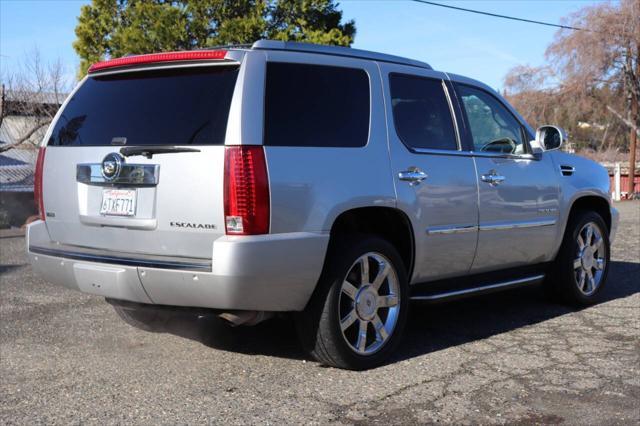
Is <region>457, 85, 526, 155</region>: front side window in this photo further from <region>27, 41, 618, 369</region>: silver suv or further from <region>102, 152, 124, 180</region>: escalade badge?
<region>102, 152, 124, 180</region>: escalade badge

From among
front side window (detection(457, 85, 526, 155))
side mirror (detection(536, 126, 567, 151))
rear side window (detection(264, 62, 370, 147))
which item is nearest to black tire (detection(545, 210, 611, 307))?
side mirror (detection(536, 126, 567, 151))

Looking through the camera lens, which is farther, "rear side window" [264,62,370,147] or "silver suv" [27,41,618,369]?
"rear side window" [264,62,370,147]

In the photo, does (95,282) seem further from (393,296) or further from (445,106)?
(445,106)

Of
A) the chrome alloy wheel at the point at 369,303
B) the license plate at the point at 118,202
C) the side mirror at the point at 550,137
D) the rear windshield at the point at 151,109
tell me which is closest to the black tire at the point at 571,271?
the side mirror at the point at 550,137

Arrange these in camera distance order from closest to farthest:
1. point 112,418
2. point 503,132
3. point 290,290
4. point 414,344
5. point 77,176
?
point 112,418 → point 290,290 → point 77,176 → point 414,344 → point 503,132

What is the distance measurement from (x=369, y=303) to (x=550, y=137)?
2456 mm

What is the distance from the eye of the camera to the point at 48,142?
16.3 ft

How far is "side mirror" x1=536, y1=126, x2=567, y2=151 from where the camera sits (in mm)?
6207

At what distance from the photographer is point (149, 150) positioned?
4.33 m

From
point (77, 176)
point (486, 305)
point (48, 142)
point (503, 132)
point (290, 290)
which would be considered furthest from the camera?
point (486, 305)

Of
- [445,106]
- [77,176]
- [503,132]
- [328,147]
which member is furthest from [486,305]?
[77,176]

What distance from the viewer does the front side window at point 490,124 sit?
18.9 ft

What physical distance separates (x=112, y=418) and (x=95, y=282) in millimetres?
940

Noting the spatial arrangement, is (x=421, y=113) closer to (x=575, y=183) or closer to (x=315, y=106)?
(x=315, y=106)
